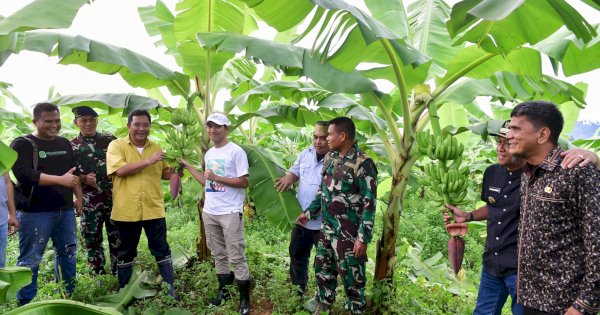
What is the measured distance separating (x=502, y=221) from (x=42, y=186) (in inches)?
142

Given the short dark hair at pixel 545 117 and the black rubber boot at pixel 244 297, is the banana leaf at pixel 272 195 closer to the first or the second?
the black rubber boot at pixel 244 297

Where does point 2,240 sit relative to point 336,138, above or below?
below

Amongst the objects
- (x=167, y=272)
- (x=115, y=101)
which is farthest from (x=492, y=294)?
(x=115, y=101)

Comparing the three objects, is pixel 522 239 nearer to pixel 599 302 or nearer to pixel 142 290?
pixel 599 302

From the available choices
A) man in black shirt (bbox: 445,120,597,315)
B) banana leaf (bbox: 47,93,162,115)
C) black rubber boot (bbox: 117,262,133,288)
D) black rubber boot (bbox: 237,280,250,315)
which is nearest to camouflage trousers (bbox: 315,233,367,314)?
black rubber boot (bbox: 237,280,250,315)

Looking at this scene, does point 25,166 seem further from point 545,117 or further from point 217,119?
point 545,117

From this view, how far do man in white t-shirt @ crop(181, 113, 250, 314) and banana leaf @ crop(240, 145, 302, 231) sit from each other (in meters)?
0.60

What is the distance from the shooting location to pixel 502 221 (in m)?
2.93

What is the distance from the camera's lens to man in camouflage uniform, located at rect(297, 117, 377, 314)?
3475 mm

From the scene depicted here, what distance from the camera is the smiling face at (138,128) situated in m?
3.94

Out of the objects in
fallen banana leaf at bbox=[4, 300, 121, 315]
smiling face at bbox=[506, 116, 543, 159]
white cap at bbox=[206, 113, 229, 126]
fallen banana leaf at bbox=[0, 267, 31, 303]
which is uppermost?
white cap at bbox=[206, 113, 229, 126]

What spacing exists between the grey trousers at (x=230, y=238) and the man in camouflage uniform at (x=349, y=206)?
31.1 inches

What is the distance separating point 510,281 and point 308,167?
1.95 metres

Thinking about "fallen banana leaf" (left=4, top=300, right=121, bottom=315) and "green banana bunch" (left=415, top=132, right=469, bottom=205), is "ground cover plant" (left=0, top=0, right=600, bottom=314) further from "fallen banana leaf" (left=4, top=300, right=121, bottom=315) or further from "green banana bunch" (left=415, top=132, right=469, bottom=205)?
"fallen banana leaf" (left=4, top=300, right=121, bottom=315)
